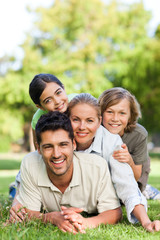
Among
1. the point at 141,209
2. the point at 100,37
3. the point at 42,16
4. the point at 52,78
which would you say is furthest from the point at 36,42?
the point at 141,209

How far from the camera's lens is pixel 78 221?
302cm

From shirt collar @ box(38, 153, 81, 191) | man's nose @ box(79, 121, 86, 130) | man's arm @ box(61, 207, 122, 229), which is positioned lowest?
man's arm @ box(61, 207, 122, 229)

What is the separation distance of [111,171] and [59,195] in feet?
1.95

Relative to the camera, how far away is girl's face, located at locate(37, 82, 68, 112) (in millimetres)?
4160

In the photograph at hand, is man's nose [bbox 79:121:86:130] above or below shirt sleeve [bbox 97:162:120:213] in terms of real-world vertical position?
above

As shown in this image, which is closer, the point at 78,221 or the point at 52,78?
the point at 78,221

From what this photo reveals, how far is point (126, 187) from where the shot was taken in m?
3.43

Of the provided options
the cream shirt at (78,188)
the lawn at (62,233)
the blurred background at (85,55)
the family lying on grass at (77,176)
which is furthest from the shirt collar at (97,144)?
the blurred background at (85,55)

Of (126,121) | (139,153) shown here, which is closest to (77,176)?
(126,121)

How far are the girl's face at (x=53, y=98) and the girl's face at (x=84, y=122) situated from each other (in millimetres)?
446

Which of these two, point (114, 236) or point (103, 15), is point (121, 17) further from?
point (114, 236)

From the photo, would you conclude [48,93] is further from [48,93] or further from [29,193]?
[29,193]

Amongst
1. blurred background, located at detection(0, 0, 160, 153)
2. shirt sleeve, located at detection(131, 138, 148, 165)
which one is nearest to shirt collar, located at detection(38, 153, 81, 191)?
shirt sleeve, located at detection(131, 138, 148, 165)

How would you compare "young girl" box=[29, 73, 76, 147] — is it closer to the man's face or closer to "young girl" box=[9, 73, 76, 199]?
"young girl" box=[9, 73, 76, 199]
